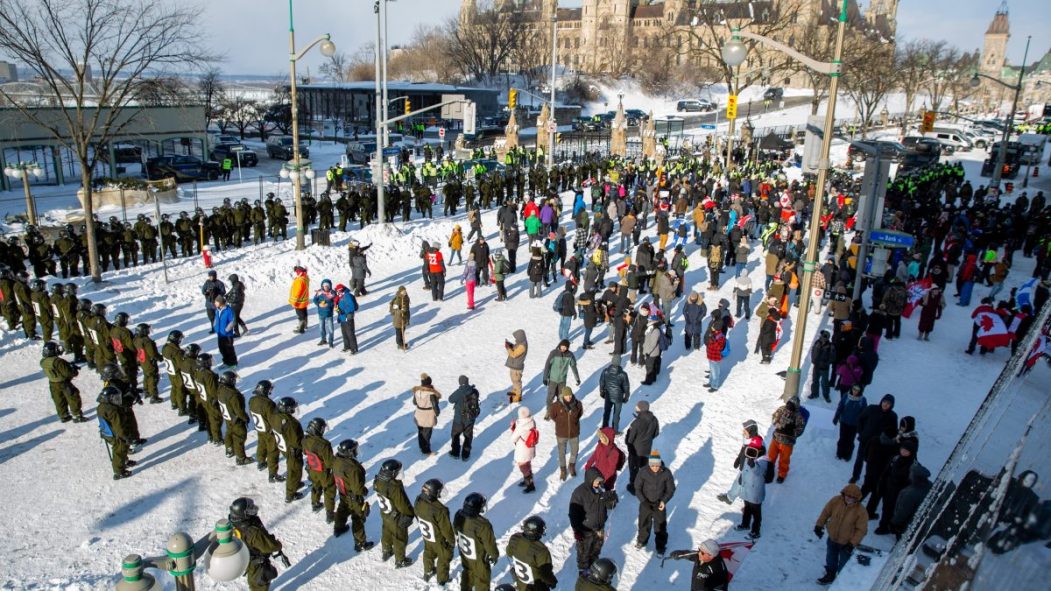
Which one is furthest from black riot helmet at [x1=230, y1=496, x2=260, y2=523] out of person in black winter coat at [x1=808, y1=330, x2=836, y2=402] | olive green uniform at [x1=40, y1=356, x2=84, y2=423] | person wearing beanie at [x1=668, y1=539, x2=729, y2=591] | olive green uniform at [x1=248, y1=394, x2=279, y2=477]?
person in black winter coat at [x1=808, y1=330, x2=836, y2=402]

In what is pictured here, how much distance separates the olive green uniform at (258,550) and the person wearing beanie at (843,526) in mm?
5316

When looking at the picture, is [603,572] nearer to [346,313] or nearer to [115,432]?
[115,432]

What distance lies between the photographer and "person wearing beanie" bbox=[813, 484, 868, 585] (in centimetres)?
683

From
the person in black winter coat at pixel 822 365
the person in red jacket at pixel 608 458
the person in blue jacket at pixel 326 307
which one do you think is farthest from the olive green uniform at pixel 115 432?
the person in black winter coat at pixel 822 365

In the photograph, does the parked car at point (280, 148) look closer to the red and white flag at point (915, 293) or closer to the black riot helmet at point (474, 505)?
the red and white flag at point (915, 293)

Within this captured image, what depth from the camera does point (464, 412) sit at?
9.23 m

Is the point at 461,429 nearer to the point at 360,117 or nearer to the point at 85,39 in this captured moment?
the point at 85,39

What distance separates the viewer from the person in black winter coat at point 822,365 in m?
11.2

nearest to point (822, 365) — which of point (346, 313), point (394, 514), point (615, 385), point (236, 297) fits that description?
point (615, 385)

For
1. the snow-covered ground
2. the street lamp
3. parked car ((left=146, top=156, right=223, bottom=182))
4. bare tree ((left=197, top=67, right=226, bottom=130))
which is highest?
bare tree ((left=197, top=67, right=226, bottom=130))

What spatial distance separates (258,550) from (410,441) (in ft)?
12.5

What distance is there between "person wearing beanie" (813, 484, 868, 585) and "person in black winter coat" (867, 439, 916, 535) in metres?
0.88

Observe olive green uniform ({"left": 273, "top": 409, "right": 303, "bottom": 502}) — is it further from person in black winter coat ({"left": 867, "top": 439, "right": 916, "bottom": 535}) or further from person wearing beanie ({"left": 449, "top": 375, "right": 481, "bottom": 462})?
person in black winter coat ({"left": 867, "top": 439, "right": 916, "bottom": 535})

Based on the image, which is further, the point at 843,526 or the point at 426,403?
the point at 426,403
